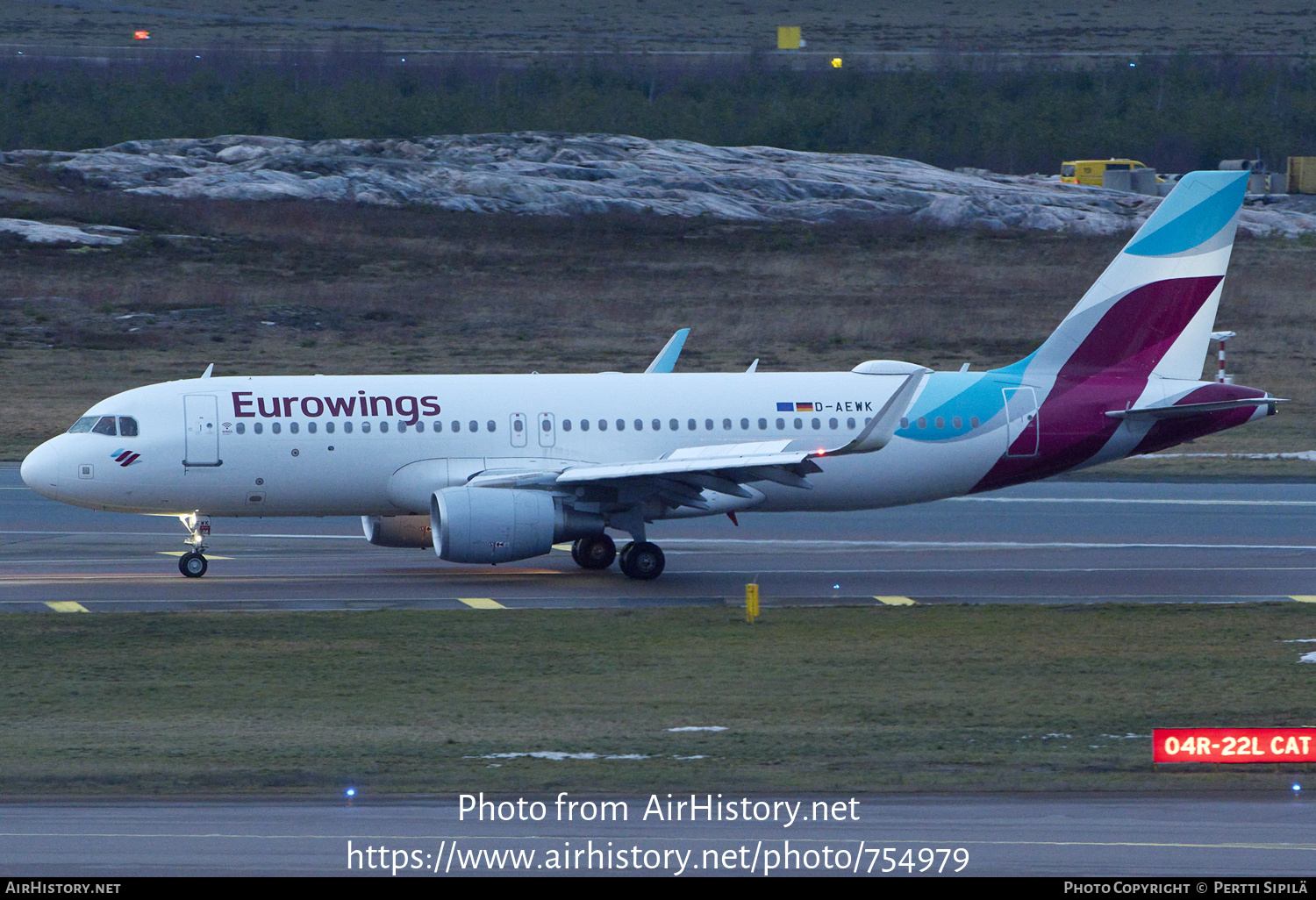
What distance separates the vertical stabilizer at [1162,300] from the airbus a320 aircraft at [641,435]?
0.04 m

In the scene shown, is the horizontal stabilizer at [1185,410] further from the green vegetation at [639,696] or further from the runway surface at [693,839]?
the runway surface at [693,839]

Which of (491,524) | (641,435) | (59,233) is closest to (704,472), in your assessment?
(641,435)

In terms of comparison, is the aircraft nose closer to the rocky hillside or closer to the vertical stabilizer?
the vertical stabilizer

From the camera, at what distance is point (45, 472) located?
92.5 feet

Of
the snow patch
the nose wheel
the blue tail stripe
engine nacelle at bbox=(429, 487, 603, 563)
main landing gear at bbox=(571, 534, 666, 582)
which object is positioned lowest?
the snow patch

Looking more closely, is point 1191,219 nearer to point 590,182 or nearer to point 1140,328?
point 1140,328

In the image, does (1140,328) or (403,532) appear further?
(1140,328)

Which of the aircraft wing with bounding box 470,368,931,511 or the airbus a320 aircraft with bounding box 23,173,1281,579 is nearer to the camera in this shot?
the aircraft wing with bounding box 470,368,931,511

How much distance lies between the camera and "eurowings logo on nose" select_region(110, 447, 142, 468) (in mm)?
28297

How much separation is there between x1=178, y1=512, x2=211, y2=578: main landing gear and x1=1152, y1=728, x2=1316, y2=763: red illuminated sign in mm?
17522

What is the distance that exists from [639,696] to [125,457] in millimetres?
12782

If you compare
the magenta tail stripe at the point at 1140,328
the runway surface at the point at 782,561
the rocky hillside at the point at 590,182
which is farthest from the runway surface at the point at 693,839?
the rocky hillside at the point at 590,182

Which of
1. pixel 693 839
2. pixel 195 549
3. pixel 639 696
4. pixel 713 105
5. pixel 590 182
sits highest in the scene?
pixel 713 105

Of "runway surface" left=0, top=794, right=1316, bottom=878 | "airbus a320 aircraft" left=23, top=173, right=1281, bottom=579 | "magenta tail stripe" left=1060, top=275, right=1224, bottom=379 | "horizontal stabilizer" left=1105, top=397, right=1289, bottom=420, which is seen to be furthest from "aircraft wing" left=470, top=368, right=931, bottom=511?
"runway surface" left=0, top=794, right=1316, bottom=878
